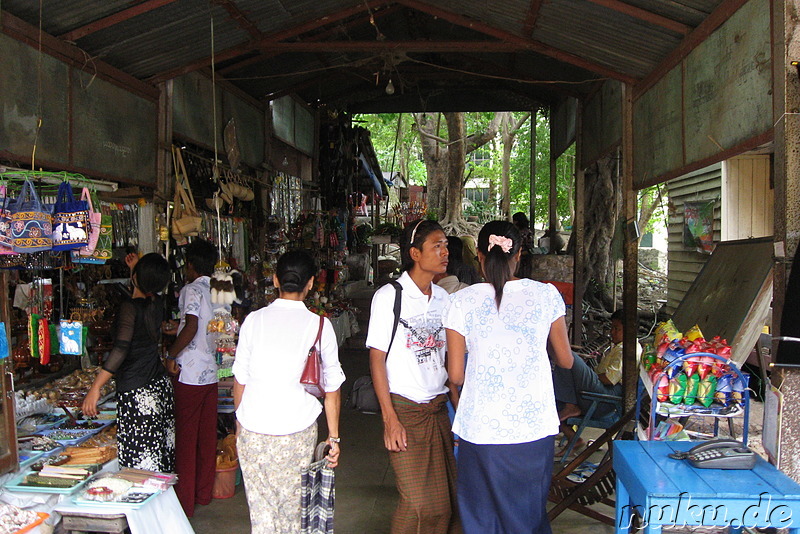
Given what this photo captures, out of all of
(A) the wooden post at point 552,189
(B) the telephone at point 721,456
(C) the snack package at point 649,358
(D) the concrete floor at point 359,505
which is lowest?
(D) the concrete floor at point 359,505

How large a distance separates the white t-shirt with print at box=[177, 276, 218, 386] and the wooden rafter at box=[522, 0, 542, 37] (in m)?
3.08

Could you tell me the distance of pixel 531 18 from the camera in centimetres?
494

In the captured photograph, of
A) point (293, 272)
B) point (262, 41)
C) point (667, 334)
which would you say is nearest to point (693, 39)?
point (667, 334)

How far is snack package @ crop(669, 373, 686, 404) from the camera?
9.21ft

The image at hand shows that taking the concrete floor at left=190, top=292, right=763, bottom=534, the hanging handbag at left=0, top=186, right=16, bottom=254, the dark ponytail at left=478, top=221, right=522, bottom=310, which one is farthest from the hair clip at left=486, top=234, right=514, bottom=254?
the hanging handbag at left=0, top=186, right=16, bottom=254

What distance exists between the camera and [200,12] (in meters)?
4.60

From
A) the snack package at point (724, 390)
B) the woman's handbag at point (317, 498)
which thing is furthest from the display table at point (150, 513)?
the snack package at point (724, 390)

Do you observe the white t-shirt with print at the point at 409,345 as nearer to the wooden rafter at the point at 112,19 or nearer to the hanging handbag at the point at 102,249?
the hanging handbag at the point at 102,249

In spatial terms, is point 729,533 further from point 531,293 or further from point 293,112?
point 293,112

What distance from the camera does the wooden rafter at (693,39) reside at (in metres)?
3.49

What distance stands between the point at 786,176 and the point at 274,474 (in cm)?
262

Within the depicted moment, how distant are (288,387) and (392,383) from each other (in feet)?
1.80

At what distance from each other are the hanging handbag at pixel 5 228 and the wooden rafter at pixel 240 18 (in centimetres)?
216

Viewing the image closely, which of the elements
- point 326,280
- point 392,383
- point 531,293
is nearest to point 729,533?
point 531,293
